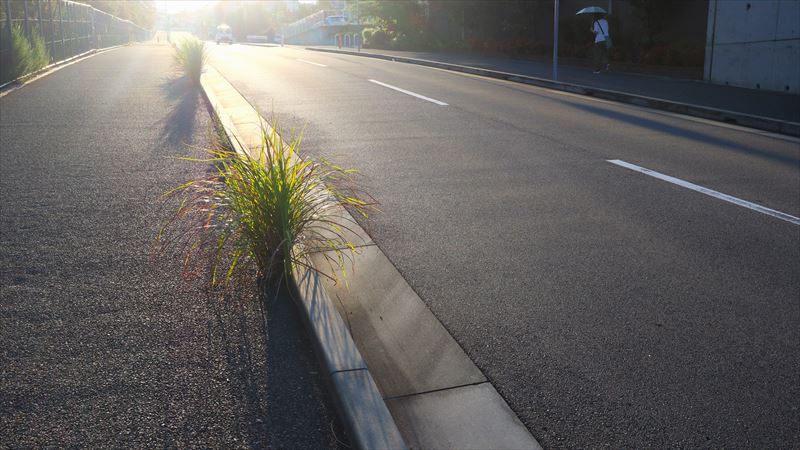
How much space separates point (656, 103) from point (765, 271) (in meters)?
9.89

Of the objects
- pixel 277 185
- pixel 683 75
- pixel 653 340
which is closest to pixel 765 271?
pixel 653 340

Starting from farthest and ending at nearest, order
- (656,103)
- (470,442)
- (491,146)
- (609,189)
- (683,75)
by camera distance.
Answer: (683,75) < (656,103) < (491,146) < (609,189) < (470,442)

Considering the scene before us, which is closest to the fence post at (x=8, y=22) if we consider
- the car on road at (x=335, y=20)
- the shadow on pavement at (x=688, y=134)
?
the shadow on pavement at (x=688, y=134)

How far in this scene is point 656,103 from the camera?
14.3 meters

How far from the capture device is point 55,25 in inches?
877

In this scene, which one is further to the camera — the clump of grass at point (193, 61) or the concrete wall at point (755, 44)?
the clump of grass at point (193, 61)

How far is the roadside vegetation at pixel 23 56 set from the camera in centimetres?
1577

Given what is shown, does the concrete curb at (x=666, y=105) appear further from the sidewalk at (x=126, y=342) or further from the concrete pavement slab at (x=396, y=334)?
the sidewalk at (x=126, y=342)

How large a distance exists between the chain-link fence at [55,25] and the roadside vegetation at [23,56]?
4.1 inches

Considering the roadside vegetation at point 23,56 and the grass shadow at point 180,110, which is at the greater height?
the roadside vegetation at point 23,56

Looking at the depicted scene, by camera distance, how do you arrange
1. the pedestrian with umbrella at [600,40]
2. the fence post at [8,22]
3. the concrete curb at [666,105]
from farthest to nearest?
1. the pedestrian with umbrella at [600,40]
2. the fence post at [8,22]
3. the concrete curb at [666,105]

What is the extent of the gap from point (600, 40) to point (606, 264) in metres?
17.6

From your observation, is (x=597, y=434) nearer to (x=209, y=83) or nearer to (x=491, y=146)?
(x=491, y=146)

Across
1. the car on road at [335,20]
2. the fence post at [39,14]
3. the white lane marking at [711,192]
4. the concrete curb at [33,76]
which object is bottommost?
the white lane marking at [711,192]
